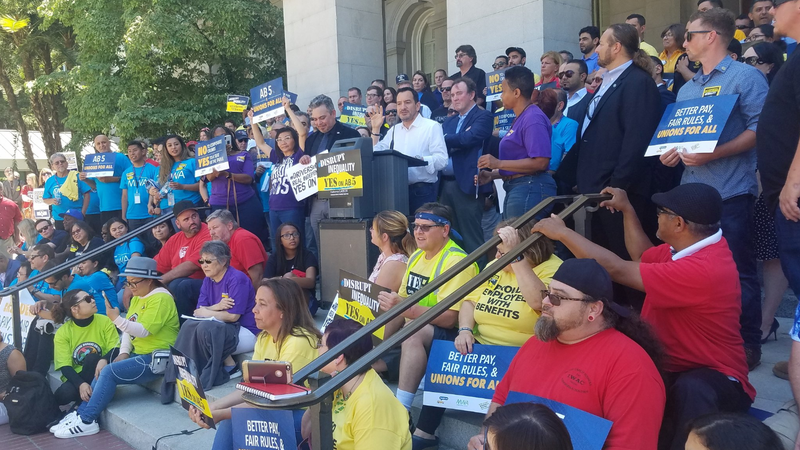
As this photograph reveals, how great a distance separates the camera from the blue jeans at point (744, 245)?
12.3ft

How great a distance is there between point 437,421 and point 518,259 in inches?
48.7

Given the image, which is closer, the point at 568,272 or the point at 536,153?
the point at 568,272

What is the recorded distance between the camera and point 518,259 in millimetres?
3514

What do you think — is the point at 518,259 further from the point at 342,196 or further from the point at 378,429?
the point at 342,196

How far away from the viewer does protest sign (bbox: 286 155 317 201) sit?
6.77 metres

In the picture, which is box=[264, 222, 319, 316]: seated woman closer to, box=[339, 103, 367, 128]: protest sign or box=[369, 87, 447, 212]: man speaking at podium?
box=[369, 87, 447, 212]: man speaking at podium

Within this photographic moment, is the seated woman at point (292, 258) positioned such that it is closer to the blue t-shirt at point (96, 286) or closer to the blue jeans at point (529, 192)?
the blue t-shirt at point (96, 286)

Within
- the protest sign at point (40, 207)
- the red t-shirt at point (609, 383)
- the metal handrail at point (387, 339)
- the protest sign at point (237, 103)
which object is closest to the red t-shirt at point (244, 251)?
the protest sign at point (237, 103)

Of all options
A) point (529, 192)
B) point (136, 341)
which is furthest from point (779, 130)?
point (136, 341)

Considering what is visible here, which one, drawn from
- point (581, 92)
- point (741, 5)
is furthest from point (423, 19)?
point (581, 92)

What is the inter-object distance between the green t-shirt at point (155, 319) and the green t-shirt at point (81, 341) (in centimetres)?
48

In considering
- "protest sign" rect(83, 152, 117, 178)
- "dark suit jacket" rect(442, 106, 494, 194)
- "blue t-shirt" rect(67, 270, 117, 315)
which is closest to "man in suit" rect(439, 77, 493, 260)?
"dark suit jacket" rect(442, 106, 494, 194)

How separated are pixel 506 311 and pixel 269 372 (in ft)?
6.07

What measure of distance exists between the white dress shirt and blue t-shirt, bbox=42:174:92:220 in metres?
7.22
